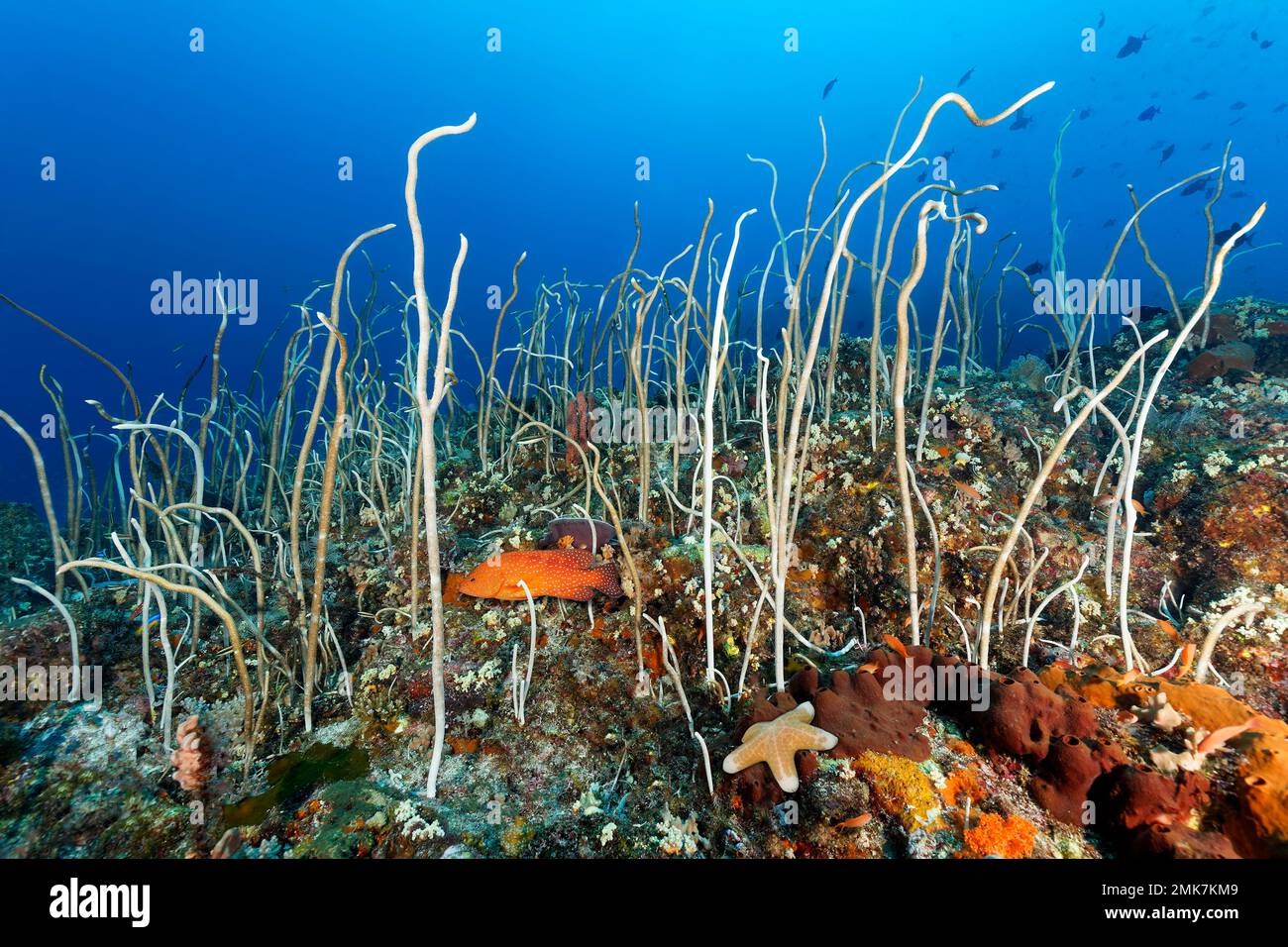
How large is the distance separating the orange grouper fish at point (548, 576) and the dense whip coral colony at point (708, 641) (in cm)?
2

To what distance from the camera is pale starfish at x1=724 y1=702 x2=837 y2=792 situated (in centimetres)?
208

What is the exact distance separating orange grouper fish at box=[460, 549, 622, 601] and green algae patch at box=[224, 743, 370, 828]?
1056 mm

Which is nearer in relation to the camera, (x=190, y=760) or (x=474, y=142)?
(x=190, y=760)

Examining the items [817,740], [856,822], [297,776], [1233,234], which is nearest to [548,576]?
[297,776]

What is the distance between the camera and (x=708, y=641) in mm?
2645

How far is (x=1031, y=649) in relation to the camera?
9.78 feet

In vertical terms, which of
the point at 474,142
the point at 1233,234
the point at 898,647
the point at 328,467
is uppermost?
the point at 474,142

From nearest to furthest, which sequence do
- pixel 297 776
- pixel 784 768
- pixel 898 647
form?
pixel 784 768, pixel 297 776, pixel 898 647

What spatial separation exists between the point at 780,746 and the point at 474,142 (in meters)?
86.2

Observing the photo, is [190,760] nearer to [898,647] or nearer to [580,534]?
[580,534]

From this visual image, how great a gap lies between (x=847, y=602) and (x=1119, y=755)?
1.53 m

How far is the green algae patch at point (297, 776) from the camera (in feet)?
7.34

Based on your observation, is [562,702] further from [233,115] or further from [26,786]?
[233,115]
